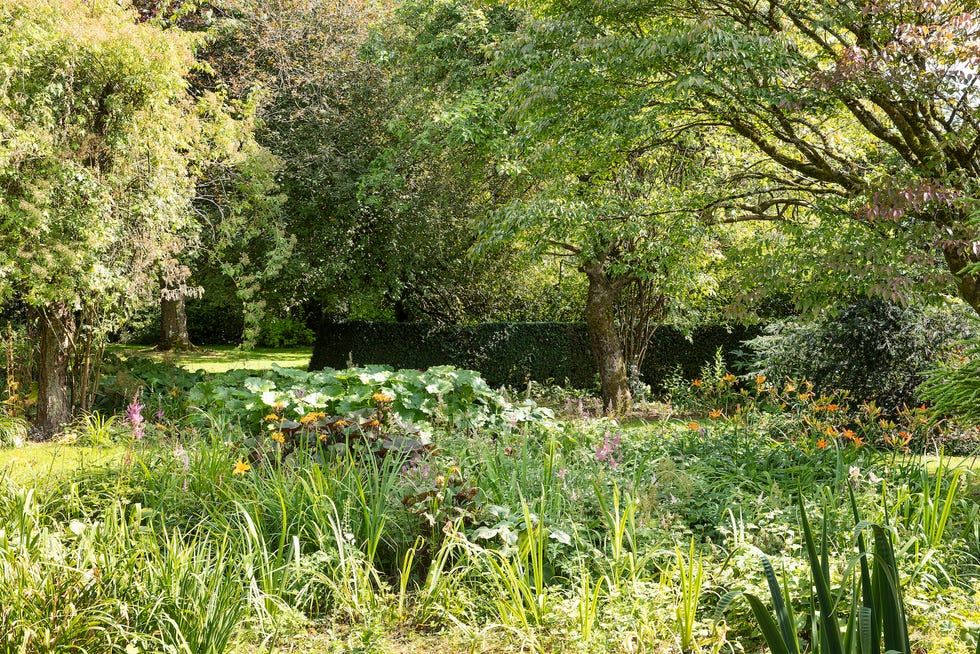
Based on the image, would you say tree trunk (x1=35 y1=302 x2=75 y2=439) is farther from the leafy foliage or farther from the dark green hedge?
the dark green hedge

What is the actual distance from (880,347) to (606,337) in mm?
3726

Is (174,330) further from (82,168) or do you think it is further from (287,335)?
(82,168)

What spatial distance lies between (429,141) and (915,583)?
26.6 ft

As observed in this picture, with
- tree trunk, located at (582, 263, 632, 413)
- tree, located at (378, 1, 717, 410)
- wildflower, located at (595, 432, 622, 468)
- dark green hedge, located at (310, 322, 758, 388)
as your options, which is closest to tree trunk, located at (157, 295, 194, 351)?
dark green hedge, located at (310, 322, 758, 388)

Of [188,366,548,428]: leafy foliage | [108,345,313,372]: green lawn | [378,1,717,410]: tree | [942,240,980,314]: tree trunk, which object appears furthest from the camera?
[108,345,313,372]: green lawn

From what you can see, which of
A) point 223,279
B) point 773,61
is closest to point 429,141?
point 223,279

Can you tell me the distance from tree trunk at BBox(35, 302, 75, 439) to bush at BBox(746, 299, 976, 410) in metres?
7.01

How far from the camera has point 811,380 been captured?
7.87 metres

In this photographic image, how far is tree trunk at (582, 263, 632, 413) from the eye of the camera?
33.5ft

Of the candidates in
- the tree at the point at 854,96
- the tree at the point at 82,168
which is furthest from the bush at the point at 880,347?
the tree at the point at 82,168

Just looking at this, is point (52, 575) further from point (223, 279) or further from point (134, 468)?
point (223, 279)

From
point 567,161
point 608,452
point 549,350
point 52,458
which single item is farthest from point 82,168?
point 549,350

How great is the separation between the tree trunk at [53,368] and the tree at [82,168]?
0.04 ft

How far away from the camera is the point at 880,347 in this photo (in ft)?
24.1
